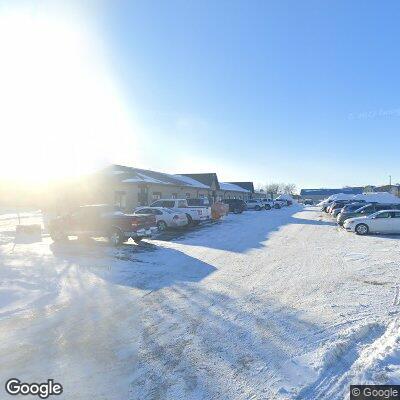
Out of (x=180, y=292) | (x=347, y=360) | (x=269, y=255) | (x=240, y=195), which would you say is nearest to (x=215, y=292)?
(x=180, y=292)

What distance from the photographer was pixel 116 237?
52.5 ft

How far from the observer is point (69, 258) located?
1264cm

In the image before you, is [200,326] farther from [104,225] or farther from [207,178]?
[207,178]

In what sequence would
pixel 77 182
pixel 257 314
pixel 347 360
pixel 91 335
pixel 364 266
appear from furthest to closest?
pixel 77 182, pixel 364 266, pixel 257 314, pixel 91 335, pixel 347 360

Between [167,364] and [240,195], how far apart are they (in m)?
69.8

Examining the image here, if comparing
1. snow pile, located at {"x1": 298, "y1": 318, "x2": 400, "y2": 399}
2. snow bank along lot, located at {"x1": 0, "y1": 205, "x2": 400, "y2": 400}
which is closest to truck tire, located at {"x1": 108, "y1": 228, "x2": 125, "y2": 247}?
snow bank along lot, located at {"x1": 0, "y1": 205, "x2": 400, "y2": 400}

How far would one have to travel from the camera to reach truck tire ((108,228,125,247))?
52.4 ft

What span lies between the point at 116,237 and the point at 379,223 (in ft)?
48.9

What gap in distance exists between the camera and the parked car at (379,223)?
20375 mm

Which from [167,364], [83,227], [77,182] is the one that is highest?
[77,182]

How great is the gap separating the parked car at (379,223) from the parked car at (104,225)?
12.1m

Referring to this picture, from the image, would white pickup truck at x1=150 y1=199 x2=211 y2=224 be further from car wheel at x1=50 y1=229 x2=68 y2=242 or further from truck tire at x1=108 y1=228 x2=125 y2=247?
truck tire at x1=108 y1=228 x2=125 y2=247

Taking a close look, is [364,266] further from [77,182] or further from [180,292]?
[77,182]

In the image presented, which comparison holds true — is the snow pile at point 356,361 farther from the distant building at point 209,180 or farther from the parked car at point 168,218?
the distant building at point 209,180
